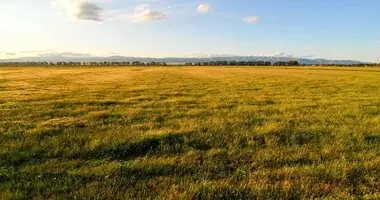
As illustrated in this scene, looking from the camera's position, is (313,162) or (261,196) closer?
(261,196)

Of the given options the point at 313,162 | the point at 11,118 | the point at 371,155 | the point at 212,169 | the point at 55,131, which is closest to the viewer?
the point at 212,169

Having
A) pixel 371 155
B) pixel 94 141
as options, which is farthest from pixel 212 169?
pixel 371 155

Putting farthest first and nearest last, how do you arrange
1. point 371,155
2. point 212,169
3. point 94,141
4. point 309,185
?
point 94,141, point 371,155, point 212,169, point 309,185

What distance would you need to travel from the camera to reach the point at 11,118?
1242 centimetres

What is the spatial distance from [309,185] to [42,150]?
6.75m

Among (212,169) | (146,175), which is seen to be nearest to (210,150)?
(212,169)

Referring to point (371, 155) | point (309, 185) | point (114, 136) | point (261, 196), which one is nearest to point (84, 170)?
point (114, 136)

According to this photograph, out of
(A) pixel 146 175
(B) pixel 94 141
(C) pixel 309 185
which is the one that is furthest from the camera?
(B) pixel 94 141

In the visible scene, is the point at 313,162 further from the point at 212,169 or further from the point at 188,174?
the point at 188,174

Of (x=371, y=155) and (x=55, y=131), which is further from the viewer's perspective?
(x=55, y=131)

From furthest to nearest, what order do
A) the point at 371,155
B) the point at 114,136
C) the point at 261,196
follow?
the point at 114,136
the point at 371,155
the point at 261,196

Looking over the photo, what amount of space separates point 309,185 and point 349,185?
3.05ft

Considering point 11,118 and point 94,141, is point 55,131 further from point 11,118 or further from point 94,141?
point 11,118

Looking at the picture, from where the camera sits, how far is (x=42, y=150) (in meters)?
7.85
